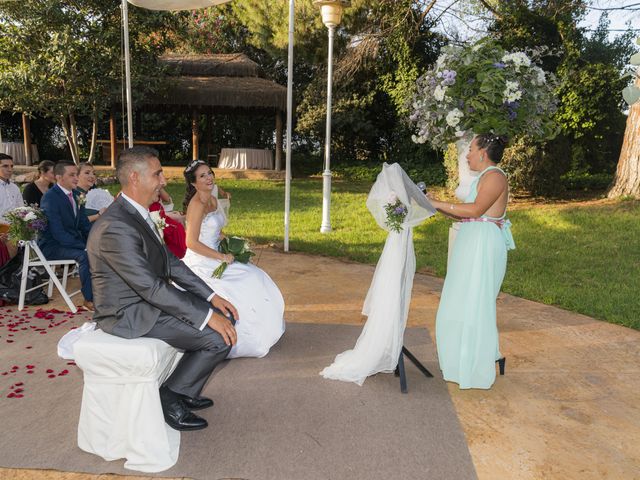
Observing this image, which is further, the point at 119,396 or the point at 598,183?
the point at 598,183

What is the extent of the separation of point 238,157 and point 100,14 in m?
7.52

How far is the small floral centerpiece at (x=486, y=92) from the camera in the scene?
464cm

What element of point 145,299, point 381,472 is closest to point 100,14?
point 145,299

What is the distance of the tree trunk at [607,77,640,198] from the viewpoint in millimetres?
14734

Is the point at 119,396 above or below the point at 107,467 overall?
above

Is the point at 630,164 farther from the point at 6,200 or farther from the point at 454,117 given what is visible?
the point at 6,200

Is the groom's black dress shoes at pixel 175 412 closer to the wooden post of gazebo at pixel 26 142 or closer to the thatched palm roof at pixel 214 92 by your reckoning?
the thatched palm roof at pixel 214 92

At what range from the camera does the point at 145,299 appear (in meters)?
3.51

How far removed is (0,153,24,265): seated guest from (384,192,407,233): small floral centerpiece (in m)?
5.42

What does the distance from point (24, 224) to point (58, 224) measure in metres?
0.48

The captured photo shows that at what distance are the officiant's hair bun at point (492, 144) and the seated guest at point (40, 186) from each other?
6371 millimetres

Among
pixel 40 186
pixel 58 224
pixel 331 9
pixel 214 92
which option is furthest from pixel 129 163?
pixel 214 92

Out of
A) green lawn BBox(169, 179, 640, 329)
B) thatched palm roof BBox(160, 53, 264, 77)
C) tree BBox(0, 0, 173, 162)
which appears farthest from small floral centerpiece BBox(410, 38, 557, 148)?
thatched palm roof BBox(160, 53, 264, 77)

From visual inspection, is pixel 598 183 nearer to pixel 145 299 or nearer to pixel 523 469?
pixel 523 469
